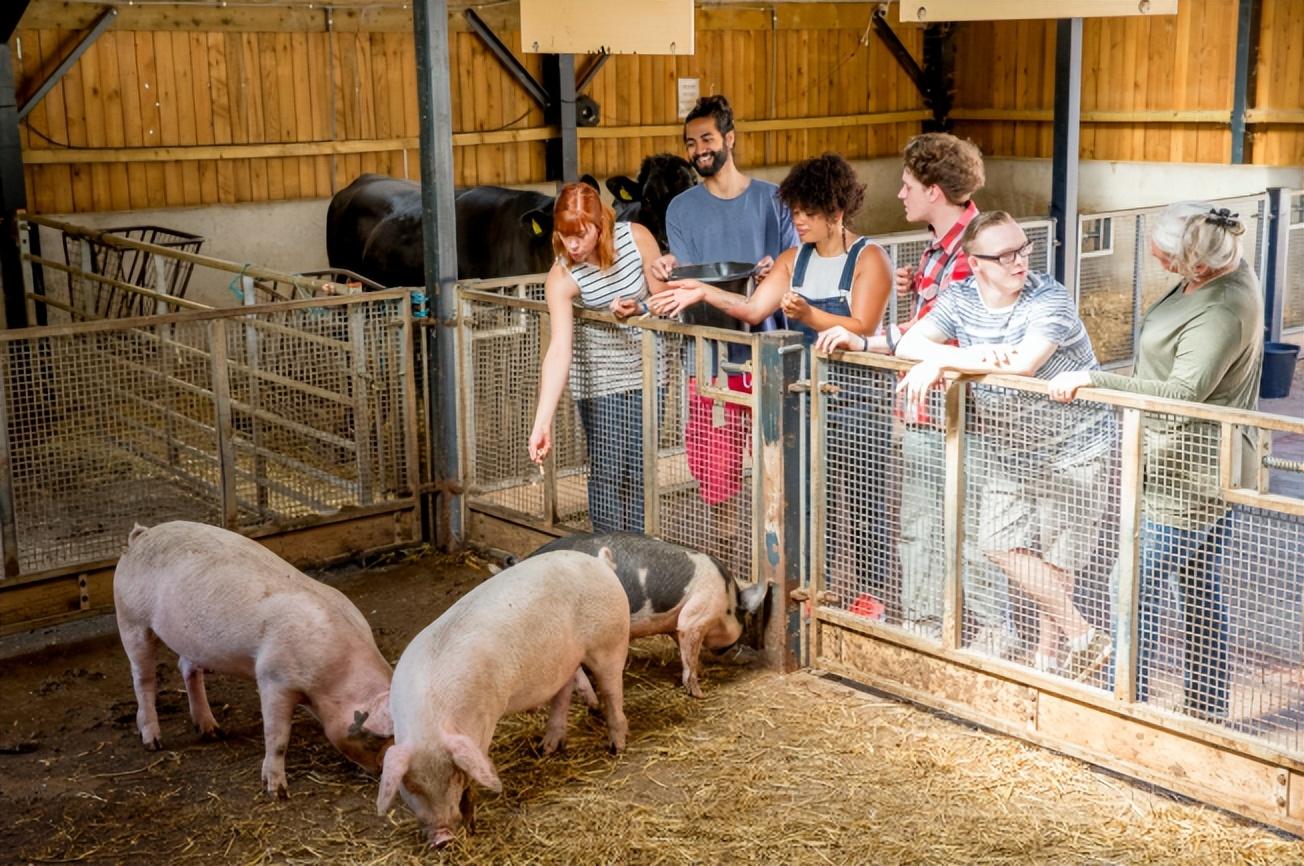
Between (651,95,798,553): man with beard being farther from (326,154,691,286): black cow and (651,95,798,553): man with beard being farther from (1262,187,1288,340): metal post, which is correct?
(1262,187,1288,340): metal post

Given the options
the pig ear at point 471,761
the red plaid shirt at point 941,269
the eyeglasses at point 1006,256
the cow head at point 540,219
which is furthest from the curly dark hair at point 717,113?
the cow head at point 540,219

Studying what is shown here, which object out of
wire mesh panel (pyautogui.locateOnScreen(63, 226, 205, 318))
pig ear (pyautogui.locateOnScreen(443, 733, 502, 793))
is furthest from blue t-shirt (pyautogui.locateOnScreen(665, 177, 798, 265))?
wire mesh panel (pyautogui.locateOnScreen(63, 226, 205, 318))

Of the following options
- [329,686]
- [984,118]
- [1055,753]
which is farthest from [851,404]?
[984,118]

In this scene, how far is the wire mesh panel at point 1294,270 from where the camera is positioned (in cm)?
1082

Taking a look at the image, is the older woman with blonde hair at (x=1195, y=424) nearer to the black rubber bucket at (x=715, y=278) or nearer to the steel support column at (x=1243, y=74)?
Result: the black rubber bucket at (x=715, y=278)

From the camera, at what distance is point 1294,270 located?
1115cm

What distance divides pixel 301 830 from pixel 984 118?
14.9 metres

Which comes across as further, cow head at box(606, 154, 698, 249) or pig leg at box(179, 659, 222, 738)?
cow head at box(606, 154, 698, 249)

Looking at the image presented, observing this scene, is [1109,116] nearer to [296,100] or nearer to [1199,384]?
[296,100]

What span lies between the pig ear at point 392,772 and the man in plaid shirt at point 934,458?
1814 millimetres

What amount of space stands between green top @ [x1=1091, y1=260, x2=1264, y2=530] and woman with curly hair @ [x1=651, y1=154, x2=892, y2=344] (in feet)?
3.51

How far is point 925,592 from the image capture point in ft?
15.7

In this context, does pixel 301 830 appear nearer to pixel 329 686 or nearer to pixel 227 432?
pixel 329 686

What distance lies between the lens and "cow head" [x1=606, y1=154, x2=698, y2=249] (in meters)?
10.0
